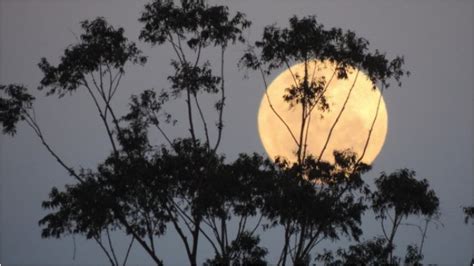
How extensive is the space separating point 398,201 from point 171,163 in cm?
1064

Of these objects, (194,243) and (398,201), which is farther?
(398,201)

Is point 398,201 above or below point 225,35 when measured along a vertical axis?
below

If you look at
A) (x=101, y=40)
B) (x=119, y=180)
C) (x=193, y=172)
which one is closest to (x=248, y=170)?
(x=193, y=172)

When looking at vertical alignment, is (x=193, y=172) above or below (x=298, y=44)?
below

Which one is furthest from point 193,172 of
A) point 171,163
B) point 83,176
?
point 83,176

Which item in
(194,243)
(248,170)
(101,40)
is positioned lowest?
(194,243)

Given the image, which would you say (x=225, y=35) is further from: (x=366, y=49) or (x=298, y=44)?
(x=366, y=49)

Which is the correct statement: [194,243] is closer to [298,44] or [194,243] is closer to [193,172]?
[193,172]

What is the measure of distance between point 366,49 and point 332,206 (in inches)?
283

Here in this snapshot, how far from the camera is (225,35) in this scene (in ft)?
146

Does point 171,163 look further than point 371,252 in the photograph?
No

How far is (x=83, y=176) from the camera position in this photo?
42.4 m

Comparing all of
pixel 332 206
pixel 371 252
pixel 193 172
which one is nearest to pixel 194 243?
pixel 193 172

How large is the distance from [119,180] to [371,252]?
11.9m
